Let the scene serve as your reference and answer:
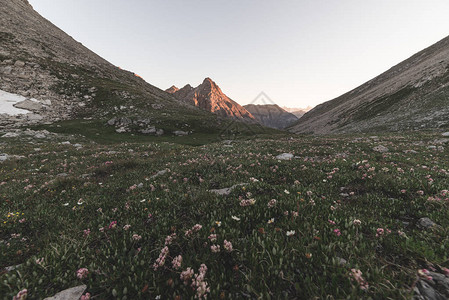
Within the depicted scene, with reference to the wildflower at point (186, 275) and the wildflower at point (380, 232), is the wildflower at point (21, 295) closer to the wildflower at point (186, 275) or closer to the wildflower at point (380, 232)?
the wildflower at point (186, 275)

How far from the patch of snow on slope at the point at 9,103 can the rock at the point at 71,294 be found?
56.4m

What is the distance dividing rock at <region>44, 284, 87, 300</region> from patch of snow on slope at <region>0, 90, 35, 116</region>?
56393mm

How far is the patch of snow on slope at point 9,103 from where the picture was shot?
124 ft

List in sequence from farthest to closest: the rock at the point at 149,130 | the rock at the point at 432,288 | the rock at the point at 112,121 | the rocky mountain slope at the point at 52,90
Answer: the rock at the point at 112,121 → the rock at the point at 149,130 → the rocky mountain slope at the point at 52,90 → the rock at the point at 432,288

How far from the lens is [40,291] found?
2.83 metres

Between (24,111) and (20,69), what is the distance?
70.8 feet

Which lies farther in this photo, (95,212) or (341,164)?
(341,164)

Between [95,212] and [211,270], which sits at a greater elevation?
[95,212]

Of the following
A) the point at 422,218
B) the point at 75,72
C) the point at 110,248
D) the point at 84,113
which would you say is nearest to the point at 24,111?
the point at 84,113

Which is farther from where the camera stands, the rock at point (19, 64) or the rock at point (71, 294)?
the rock at point (19, 64)

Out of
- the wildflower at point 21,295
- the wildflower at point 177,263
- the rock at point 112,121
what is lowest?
the wildflower at point 177,263

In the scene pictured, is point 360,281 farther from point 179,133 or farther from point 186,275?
point 179,133

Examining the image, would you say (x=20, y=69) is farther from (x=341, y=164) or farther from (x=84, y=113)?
(x=341, y=164)

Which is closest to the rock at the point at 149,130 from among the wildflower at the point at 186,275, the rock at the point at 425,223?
the wildflower at the point at 186,275
